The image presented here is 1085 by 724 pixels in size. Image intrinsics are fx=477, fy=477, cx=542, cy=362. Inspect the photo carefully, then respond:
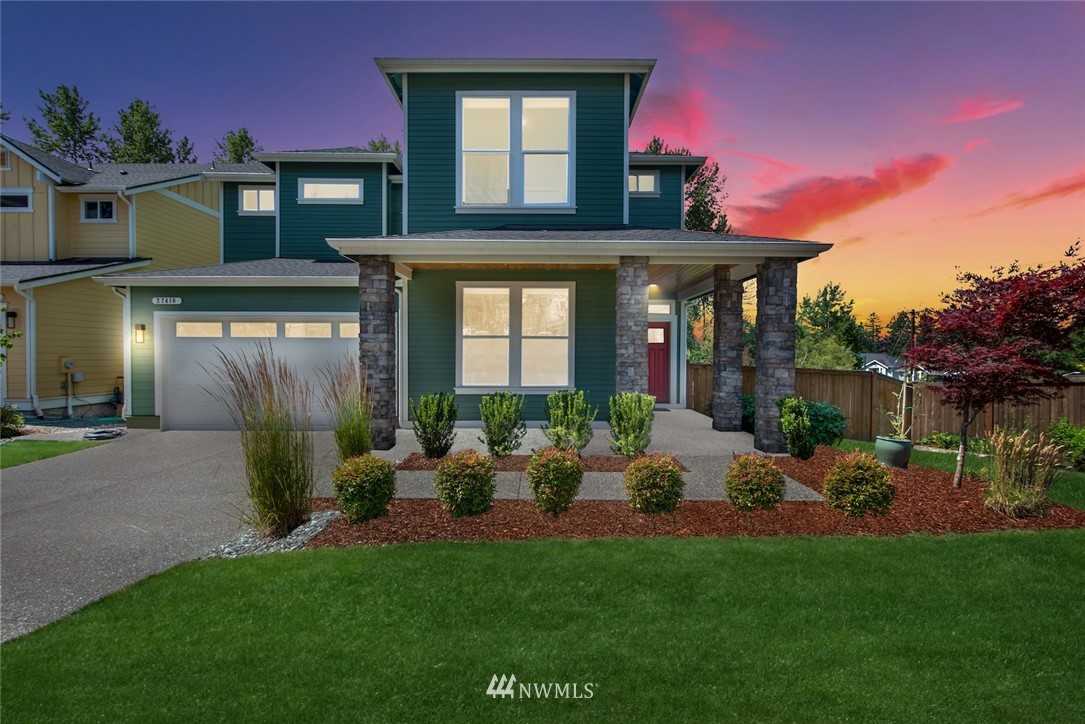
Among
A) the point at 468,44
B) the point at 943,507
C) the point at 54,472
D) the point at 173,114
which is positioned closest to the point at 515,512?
the point at 943,507

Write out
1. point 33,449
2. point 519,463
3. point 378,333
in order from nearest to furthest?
point 519,463, point 378,333, point 33,449

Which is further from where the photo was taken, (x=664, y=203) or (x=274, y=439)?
(x=664, y=203)

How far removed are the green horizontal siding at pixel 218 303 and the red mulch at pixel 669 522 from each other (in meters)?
6.37

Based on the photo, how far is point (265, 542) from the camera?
4.68 metres

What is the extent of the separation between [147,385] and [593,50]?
12.6 meters

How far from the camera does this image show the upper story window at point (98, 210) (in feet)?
50.3

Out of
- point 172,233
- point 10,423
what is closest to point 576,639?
point 10,423

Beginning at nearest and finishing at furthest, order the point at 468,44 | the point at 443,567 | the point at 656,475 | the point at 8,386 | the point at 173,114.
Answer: the point at 443,567, the point at 656,475, the point at 468,44, the point at 8,386, the point at 173,114

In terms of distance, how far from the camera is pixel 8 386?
41.2 ft

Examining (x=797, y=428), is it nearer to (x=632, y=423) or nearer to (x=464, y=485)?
(x=632, y=423)

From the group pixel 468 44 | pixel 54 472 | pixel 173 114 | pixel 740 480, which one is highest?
pixel 173 114

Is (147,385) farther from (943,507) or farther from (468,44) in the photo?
(943,507)

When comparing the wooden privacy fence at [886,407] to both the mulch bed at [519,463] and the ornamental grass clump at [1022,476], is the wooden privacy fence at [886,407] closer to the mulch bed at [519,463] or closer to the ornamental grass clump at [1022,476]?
the ornamental grass clump at [1022,476]

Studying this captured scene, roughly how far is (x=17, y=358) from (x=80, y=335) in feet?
4.73
